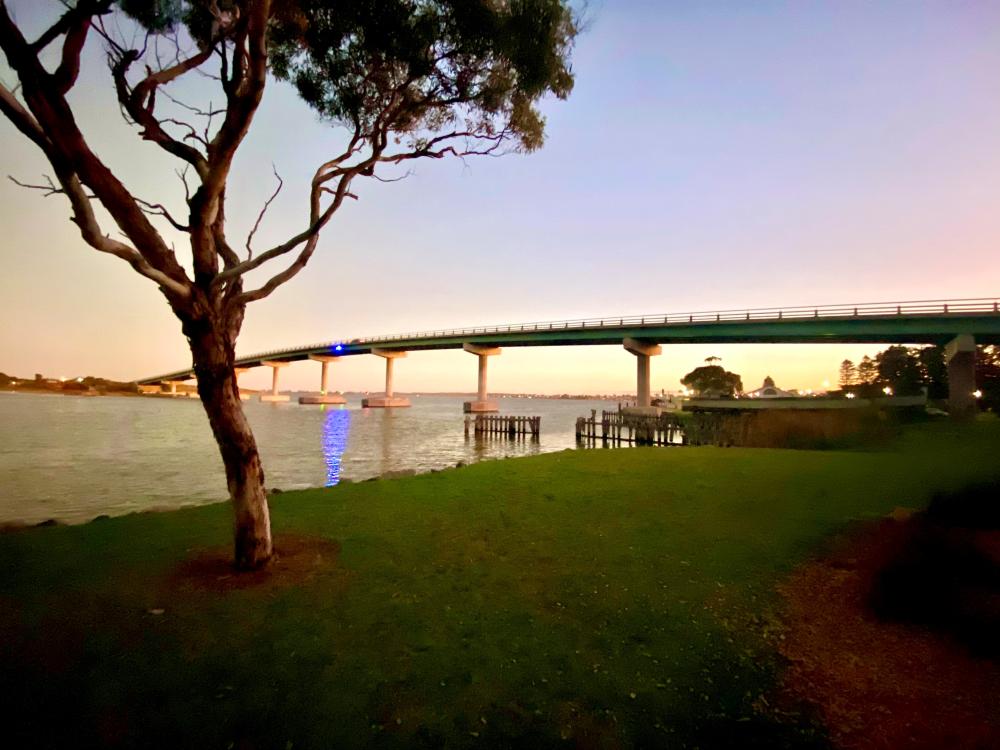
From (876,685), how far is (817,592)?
5.67 ft

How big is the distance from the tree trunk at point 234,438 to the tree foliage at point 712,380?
9047cm

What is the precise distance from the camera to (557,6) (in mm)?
7188

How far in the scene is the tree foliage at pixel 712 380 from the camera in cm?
8994

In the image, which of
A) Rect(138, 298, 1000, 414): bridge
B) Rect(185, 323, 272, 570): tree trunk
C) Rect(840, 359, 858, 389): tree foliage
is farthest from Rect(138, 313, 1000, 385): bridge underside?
Rect(840, 359, 858, 389): tree foliage

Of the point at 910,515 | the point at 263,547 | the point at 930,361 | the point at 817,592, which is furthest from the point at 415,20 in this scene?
the point at 930,361

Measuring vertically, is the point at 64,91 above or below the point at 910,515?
above

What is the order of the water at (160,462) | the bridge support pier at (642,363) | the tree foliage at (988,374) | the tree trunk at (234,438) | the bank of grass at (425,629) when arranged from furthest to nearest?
1. the bridge support pier at (642,363)
2. the tree foliage at (988,374)
3. the water at (160,462)
4. the tree trunk at (234,438)
5. the bank of grass at (425,629)

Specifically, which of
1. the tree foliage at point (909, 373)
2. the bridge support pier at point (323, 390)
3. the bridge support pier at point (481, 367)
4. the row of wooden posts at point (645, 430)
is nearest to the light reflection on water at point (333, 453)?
the row of wooden posts at point (645, 430)

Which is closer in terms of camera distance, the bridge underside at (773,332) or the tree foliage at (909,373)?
the bridge underside at (773,332)

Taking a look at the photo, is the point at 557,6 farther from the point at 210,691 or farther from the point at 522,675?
the point at 210,691

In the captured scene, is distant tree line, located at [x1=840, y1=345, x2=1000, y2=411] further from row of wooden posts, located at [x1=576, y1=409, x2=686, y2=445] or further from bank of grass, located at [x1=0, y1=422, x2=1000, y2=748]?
bank of grass, located at [x1=0, y1=422, x2=1000, y2=748]

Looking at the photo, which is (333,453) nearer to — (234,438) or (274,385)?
(234,438)

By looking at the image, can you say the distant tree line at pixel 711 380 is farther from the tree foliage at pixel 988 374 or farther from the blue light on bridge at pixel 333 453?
the blue light on bridge at pixel 333 453

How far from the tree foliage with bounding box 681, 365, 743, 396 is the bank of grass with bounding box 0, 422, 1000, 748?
86935 mm
